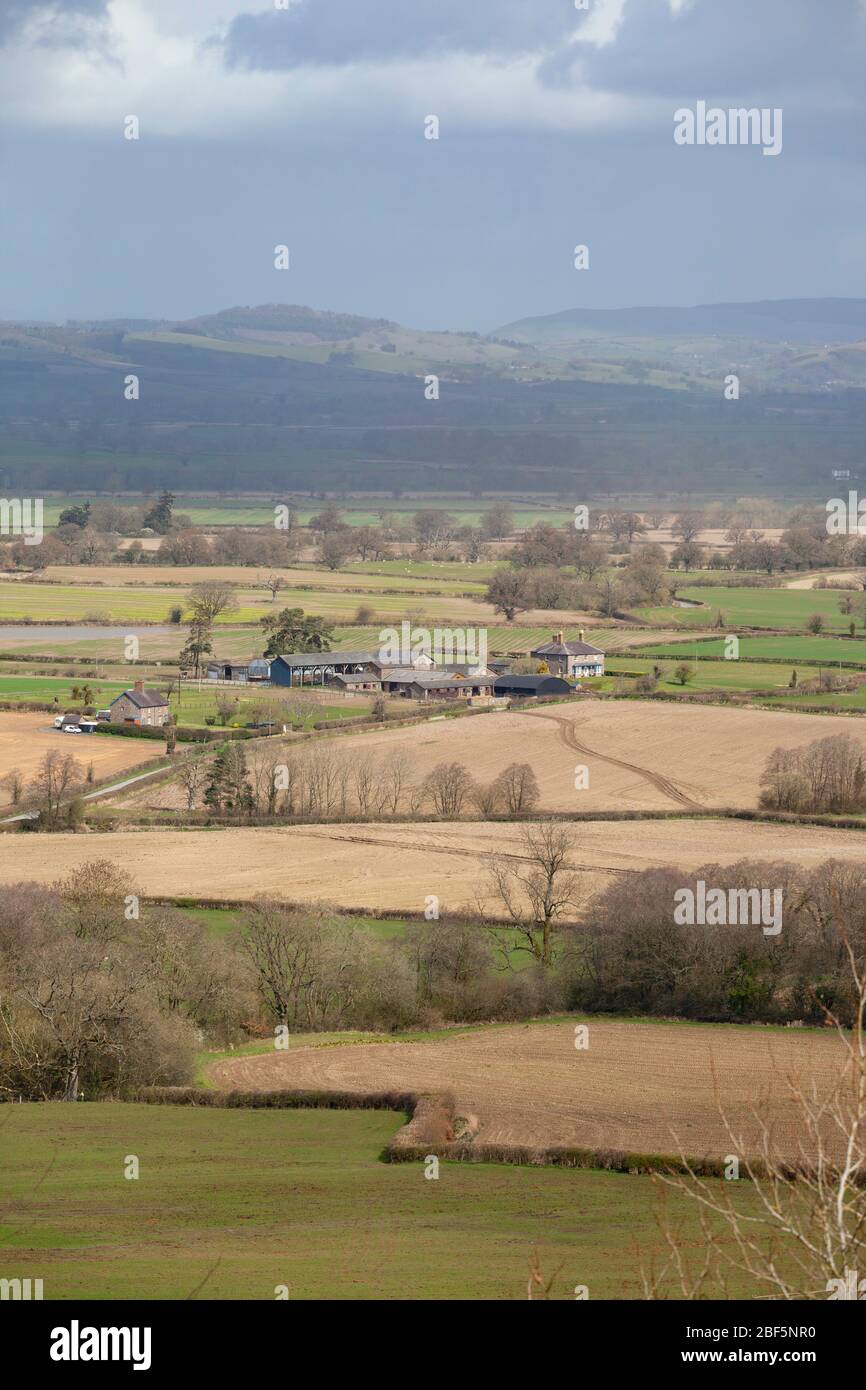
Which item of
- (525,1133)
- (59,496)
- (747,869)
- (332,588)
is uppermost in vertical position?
(59,496)

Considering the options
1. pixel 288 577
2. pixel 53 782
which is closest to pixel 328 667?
pixel 53 782

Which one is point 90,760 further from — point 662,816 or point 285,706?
point 662,816

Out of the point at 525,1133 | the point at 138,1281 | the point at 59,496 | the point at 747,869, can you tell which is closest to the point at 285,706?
the point at 747,869

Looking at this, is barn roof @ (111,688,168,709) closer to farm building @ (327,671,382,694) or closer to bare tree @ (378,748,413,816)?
farm building @ (327,671,382,694)

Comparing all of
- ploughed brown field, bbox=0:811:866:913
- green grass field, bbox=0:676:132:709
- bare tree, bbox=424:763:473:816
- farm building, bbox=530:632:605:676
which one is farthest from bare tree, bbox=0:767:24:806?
farm building, bbox=530:632:605:676

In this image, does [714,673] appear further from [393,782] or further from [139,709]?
[139,709]
